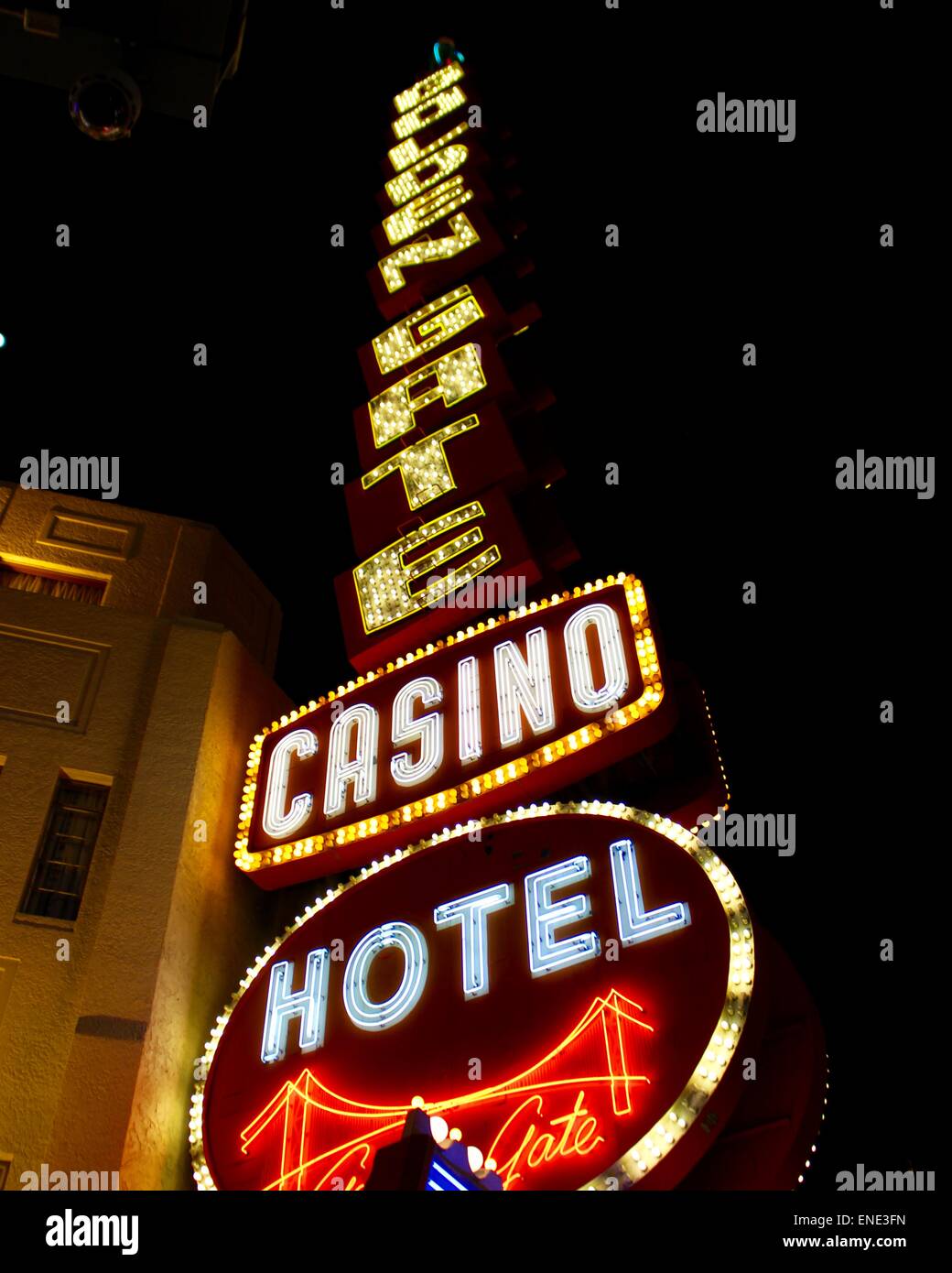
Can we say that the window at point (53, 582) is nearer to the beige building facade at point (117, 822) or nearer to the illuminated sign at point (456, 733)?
the beige building facade at point (117, 822)

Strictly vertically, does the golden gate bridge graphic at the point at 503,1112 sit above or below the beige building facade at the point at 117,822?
below

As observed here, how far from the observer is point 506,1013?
23.9 ft

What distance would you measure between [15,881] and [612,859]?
552 cm

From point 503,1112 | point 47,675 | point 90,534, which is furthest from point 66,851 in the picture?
point 503,1112

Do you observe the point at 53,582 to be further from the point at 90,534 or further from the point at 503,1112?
the point at 503,1112

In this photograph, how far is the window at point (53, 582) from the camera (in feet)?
41.6

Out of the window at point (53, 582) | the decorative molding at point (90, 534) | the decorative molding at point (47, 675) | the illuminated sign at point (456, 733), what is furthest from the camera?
the decorative molding at point (90, 534)

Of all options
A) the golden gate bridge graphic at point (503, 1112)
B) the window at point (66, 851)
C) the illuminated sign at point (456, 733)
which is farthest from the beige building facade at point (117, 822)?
the golden gate bridge graphic at point (503, 1112)

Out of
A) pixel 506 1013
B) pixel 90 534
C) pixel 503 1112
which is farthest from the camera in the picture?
pixel 90 534

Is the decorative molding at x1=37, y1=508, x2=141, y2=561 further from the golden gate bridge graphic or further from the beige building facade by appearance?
the golden gate bridge graphic

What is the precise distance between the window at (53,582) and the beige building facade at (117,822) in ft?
0.08

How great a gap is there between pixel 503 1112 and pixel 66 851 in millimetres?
5372
